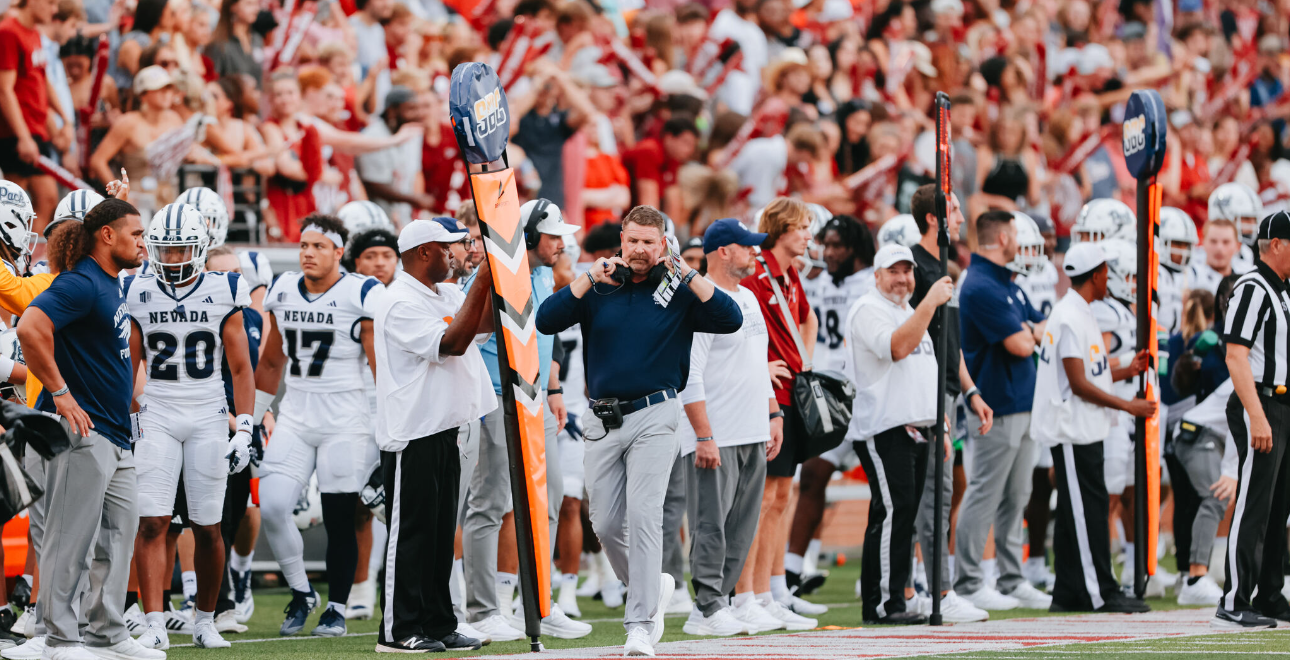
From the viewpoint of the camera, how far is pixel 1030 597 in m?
11.0

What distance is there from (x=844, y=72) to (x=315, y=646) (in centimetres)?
1240

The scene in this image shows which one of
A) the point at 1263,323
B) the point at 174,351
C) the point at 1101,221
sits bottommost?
the point at 174,351

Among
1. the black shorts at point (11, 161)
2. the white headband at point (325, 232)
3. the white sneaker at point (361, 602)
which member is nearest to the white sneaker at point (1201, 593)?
the white sneaker at point (361, 602)

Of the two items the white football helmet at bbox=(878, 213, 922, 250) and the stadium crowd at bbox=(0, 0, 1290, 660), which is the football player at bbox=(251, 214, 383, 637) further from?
the white football helmet at bbox=(878, 213, 922, 250)

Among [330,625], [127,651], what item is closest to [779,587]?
[330,625]

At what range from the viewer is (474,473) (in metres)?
9.19

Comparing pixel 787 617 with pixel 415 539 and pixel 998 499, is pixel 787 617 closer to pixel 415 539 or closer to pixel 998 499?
pixel 998 499

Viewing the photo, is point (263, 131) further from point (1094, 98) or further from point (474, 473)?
point (1094, 98)

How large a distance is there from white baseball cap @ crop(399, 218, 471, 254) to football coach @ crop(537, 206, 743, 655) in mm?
681

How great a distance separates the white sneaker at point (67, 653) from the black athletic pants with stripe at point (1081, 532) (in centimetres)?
555

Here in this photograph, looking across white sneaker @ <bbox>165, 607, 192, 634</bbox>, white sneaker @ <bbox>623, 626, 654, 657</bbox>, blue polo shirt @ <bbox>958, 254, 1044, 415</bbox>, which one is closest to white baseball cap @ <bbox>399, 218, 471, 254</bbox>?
white sneaker @ <bbox>623, 626, 654, 657</bbox>

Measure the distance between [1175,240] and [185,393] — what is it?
25.2 ft

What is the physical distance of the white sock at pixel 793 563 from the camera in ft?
37.1

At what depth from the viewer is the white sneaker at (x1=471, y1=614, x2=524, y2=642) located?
891cm
